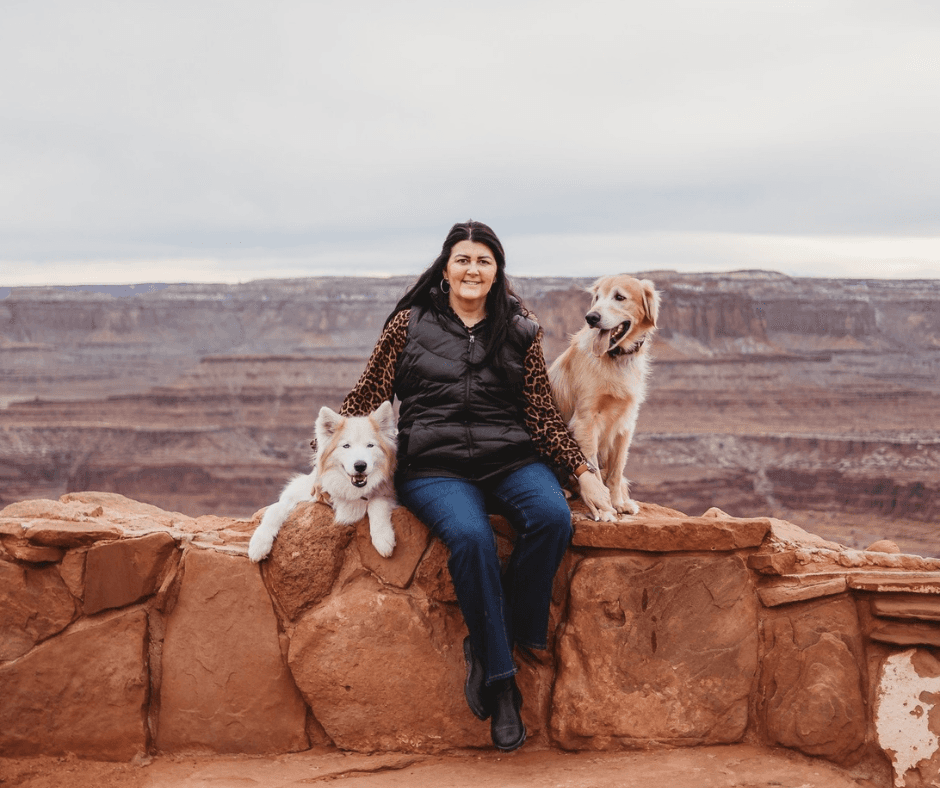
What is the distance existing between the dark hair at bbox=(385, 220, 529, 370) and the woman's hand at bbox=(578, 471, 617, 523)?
0.65 meters

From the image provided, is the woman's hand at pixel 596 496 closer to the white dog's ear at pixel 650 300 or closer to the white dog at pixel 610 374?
the white dog at pixel 610 374

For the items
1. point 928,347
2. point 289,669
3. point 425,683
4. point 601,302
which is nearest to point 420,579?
point 425,683

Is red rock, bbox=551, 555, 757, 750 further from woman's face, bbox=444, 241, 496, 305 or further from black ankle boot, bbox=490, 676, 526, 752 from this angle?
woman's face, bbox=444, 241, 496, 305

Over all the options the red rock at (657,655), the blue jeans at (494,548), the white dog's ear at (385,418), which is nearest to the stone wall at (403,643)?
the red rock at (657,655)

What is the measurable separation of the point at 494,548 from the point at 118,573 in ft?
5.81

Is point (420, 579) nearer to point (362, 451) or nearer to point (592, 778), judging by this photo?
point (362, 451)

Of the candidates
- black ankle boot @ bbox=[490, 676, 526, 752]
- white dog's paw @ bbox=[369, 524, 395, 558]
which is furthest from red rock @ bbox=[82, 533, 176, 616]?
black ankle boot @ bbox=[490, 676, 526, 752]

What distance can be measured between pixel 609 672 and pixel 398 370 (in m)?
1.63

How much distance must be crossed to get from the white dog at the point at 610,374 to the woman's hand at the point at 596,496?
11.6 inches

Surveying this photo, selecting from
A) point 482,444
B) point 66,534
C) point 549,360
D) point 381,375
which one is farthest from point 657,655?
point 549,360

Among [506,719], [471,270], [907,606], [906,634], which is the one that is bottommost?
[506,719]

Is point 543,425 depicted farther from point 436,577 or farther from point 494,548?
point 436,577

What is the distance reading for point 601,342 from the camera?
4508 mm

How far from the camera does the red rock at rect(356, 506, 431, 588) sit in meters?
4.24
